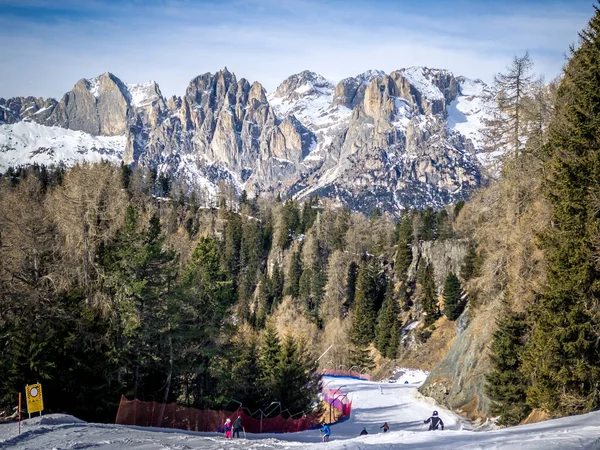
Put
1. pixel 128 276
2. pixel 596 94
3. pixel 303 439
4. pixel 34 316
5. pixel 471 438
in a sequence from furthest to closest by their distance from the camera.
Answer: pixel 128 276, pixel 303 439, pixel 34 316, pixel 596 94, pixel 471 438

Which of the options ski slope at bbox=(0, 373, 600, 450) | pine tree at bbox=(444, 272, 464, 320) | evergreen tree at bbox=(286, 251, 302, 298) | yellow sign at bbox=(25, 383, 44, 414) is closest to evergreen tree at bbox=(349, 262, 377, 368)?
pine tree at bbox=(444, 272, 464, 320)

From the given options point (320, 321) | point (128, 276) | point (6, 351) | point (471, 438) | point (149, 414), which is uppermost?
point (128, 276)

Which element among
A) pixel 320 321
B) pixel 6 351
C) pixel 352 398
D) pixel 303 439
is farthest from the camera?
pixel 320 321

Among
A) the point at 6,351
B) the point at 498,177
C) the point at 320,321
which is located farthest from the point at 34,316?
the point at 320,321

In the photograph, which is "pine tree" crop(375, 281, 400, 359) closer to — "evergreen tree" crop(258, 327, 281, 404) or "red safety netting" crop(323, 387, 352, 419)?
"red safety netting" crop(323, 387, 352, 419)

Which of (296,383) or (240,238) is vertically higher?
(240,238)

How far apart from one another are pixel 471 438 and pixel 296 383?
770 inches

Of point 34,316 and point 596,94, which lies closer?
A: point 596,94

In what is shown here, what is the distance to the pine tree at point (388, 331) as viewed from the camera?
6381 centimetres

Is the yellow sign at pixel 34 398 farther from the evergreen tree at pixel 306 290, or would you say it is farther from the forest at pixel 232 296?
the evergreen tree at pixel 306 290

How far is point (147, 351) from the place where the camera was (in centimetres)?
2636

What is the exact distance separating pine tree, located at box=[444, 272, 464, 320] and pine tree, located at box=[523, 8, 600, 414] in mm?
45328

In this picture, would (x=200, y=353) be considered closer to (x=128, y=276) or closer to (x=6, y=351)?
(x=128, y=276)

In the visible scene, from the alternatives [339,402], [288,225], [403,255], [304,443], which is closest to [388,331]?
[403,255]
